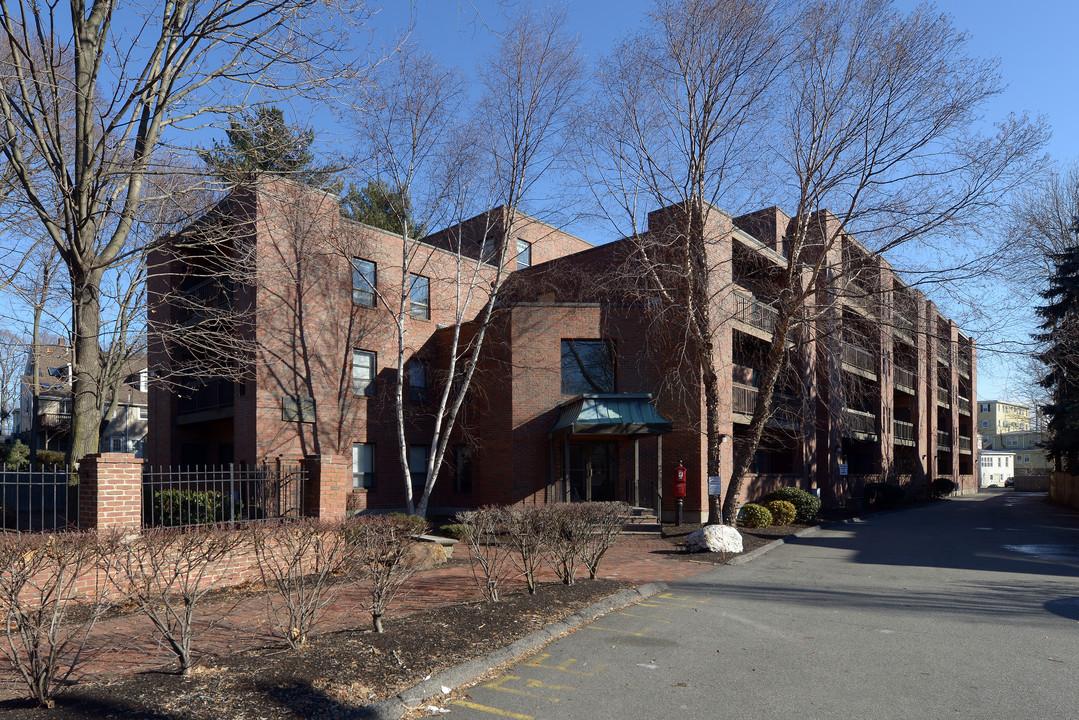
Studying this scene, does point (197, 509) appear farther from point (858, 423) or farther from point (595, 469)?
point (858, 423)

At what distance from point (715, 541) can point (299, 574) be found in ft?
32.2

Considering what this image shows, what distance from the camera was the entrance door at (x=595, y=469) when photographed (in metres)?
20.9

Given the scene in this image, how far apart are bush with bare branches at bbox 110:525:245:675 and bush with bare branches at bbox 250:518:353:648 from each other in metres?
0.51

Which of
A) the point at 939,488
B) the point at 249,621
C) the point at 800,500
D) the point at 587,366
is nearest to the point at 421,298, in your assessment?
the point at 587,366

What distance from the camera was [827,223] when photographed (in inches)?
720

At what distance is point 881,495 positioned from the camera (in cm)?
3300

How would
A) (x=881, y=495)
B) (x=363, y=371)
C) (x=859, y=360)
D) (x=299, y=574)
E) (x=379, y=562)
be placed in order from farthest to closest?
(x=881, y=495) → (x=859, y=360) → (x=363, y=371) → (x=299, y=574) → (x=379, y=562)

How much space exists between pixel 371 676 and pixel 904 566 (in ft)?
39.3

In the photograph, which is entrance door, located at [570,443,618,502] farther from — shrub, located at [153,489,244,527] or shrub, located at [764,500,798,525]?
shrub, located at [153,489,244,527]

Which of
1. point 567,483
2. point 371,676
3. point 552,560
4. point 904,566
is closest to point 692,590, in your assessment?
point 552,560

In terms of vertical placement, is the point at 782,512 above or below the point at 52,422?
below

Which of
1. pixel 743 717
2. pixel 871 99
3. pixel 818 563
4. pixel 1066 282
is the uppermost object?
pixel 871 99

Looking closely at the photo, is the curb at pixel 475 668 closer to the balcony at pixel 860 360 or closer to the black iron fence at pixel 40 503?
the black iron fence at pixel 40 503

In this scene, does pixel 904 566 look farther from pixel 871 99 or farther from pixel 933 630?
pixel 871 99
